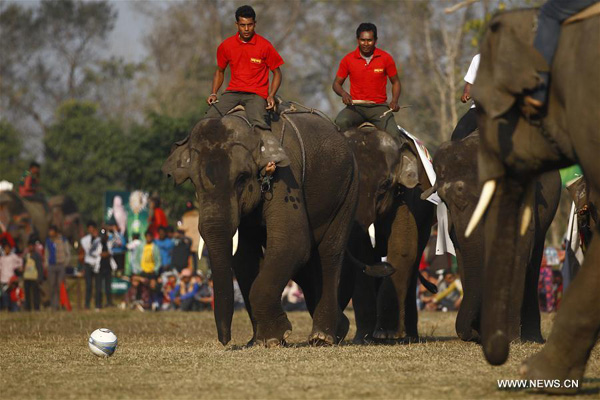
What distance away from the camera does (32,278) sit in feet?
85.3

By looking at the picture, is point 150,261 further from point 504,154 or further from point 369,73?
point 504,154

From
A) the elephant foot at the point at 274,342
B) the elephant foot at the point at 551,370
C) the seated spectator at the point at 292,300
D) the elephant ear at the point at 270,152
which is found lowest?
the seated spectator at the point at 292,300

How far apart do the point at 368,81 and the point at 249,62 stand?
2383 millimetres

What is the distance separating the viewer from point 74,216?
3775 centimetres

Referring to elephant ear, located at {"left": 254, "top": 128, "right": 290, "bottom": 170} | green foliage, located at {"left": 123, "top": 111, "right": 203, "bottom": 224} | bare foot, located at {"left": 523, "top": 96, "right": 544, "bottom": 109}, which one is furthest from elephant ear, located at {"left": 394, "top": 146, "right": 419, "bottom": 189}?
green foliage, located at {"left": 123, "top": 111, "right": 203, "bottom": 224}

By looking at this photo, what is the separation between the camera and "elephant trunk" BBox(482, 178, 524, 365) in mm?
7410

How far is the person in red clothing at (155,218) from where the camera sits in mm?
27672

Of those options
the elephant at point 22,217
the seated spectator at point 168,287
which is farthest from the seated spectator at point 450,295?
the elephant at point 22,217

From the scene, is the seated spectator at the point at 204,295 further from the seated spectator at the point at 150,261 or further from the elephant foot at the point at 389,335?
the elephant foot at the point at 389,335

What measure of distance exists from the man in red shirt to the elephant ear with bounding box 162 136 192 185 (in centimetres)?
308

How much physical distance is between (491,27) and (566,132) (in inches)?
32.1

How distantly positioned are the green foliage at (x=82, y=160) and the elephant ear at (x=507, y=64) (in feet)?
136

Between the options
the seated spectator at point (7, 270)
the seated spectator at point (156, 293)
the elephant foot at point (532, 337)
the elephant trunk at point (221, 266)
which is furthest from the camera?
the seated spectator at point (7, 270)

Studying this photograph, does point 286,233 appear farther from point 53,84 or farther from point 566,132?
point 53,84
